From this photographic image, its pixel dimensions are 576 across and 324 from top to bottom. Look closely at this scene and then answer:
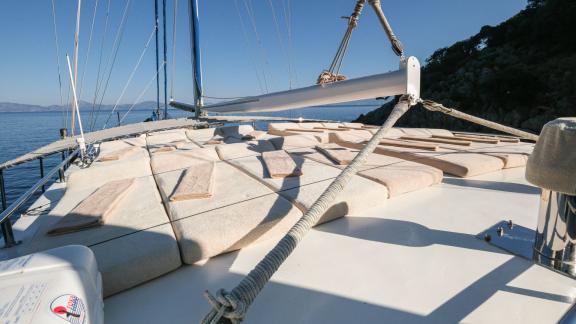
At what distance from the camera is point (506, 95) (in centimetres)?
1933

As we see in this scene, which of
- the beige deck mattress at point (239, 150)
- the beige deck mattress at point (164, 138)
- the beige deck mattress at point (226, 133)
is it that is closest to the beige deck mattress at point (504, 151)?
the beige deck mattress at point (239, 150)

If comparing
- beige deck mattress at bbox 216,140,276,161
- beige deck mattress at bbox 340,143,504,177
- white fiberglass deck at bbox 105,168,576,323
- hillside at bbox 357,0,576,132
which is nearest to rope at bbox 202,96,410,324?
white fiberglass deck at bbox 105,168,576,323

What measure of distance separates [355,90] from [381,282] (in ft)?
4.26

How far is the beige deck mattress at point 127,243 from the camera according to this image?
1028 millimetres

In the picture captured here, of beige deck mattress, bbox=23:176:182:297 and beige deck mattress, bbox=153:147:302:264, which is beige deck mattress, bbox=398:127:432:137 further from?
beige deck mattress, bbox=23:176:182:297

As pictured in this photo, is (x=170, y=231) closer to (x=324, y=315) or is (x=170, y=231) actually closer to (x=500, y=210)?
(x=324, y=315)

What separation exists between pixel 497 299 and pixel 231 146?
2.55 m

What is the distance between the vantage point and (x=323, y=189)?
5.60 feet

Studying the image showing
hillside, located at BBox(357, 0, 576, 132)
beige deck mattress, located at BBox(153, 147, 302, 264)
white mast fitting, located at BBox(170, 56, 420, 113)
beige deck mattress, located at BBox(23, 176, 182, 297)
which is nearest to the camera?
beige deck mattress, located at BBox(23, 176, 182, 297)

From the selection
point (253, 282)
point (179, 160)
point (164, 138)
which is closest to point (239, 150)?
point (179, 160)

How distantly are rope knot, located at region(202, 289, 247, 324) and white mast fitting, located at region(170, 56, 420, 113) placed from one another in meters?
1.61

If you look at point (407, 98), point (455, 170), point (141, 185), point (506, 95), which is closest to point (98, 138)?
point (141, 185)

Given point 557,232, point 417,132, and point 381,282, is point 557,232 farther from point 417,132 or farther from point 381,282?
point 417,132

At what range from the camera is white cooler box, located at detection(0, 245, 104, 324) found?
0.58 m
